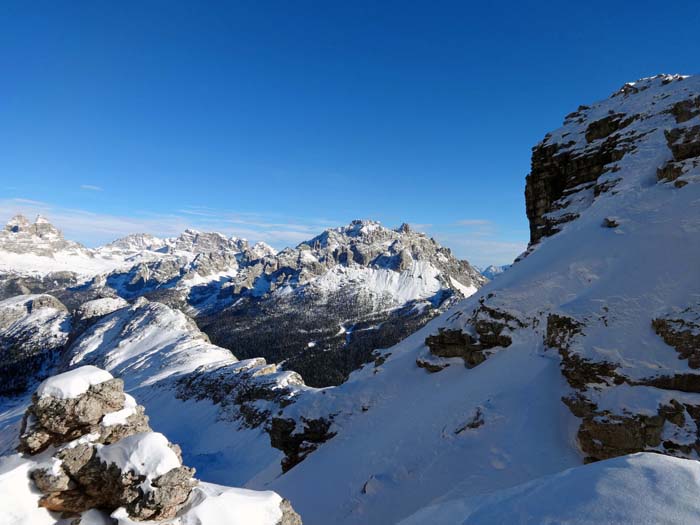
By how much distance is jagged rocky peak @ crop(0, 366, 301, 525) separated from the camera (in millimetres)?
10969

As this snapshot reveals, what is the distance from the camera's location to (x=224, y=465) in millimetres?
58406

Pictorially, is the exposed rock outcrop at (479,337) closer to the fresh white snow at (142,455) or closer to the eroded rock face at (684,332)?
the eroded rock face at (684,332)

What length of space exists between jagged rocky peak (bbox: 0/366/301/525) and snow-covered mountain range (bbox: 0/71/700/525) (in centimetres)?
666

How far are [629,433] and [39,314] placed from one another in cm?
26143

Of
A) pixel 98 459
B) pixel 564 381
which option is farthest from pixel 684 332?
pixel 98 459

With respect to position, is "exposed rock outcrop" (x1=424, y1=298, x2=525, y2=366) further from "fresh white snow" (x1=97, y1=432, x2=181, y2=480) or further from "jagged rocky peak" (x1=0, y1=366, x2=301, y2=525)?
"fresh white snow" (x1=97, y1=432, x2=181, y2=480)

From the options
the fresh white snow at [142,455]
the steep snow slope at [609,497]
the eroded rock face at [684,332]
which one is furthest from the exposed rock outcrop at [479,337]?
the fresh white snow at [142,455]

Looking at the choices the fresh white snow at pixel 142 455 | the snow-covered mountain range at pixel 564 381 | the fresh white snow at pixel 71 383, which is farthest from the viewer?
the fresh white snow at pixel 71 383

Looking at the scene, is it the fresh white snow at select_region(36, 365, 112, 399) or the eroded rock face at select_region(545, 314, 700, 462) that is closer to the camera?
the fresh white snow at select_region(36, 365, 112, 399)

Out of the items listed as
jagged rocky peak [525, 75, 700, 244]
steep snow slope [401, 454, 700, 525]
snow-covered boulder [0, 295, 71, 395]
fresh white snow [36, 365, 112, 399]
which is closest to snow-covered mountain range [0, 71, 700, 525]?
steep snow slope [401, 454, 700, 525]

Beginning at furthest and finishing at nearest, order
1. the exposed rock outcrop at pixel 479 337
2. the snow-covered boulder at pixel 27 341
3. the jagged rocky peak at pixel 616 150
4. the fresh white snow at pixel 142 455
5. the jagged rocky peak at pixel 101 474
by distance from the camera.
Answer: the snow-covered boulder at pixel 27 341
the jagged rocky peak at pixel 616 150
the exposed rock outcrop at pixel 479 337
the fresh white snow at pixel 142 455
the jagged rocky peak at pixel 101 474

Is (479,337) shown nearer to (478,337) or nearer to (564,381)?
(478,337)

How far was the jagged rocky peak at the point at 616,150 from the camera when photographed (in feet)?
101

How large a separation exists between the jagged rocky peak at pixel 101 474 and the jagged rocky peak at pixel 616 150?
37.5 metres
